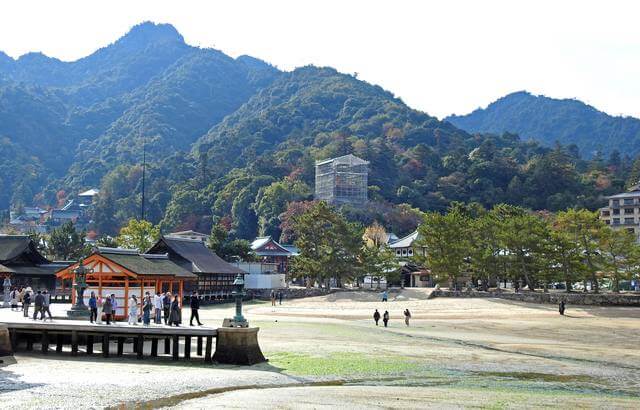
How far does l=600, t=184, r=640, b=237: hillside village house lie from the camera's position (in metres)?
118

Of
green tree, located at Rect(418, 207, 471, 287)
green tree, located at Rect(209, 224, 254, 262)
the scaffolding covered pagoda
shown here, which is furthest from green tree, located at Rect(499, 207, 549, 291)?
the scaffolding covered pagoda

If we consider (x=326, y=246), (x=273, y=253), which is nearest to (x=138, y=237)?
(x=326, y=246)

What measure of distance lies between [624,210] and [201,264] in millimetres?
83009

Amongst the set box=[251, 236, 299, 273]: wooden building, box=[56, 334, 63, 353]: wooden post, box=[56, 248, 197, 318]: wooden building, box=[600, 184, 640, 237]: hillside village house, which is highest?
box=[600, 184, 640, 237]: hillside village house

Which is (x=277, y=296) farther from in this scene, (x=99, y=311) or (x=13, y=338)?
(x=13, y=338)

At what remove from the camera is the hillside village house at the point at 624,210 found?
387 feet

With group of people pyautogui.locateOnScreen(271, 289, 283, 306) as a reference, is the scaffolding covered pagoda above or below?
above

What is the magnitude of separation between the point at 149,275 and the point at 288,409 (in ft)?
65.8

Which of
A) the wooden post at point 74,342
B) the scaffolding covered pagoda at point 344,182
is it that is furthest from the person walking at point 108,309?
the scaffolding covered pagoda at point 344,182

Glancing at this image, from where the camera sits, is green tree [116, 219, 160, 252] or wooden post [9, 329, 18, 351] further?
green tree [116, 219, 160, 252]

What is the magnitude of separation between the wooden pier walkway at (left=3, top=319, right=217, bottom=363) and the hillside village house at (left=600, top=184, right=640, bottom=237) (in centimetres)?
10387

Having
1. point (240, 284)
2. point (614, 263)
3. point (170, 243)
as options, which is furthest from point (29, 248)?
point (614, 263)

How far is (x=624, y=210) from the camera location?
119 metres

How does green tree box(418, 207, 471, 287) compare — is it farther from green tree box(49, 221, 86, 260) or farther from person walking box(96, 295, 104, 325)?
person walking box(96, 295, 104, 325)
